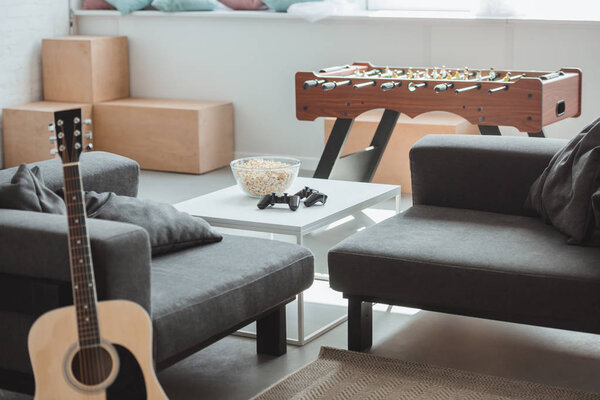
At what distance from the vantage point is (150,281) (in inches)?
86.0

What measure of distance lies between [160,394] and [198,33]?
4766mm

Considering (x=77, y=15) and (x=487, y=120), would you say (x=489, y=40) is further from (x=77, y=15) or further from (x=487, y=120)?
(x=77, y=15)

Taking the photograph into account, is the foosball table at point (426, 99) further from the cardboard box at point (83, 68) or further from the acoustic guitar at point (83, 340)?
the acoustic guitar at point (83, 340)

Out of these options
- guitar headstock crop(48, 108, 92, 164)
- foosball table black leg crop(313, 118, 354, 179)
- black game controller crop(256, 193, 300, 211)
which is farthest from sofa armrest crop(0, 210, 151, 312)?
foosball table black leg crop(313, 118, 354, 179)

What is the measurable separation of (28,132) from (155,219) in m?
3.87

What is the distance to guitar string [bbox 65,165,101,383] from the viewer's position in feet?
6.19

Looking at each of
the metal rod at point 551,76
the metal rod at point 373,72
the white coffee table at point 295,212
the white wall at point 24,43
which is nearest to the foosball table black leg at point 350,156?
the metal rod at point 373,72

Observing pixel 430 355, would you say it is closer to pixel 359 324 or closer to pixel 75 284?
pixel 359 324

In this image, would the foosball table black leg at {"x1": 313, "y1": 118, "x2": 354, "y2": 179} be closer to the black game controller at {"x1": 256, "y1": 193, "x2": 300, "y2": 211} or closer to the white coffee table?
the white coffee table

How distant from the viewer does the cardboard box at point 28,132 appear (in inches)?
241

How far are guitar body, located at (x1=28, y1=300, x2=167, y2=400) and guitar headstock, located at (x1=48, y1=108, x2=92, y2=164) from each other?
1.07 ft

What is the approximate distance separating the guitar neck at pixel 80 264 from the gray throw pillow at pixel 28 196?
48 cm

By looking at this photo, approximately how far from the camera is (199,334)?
2307 millimetres

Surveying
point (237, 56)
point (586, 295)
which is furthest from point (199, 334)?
point (237, 56)
